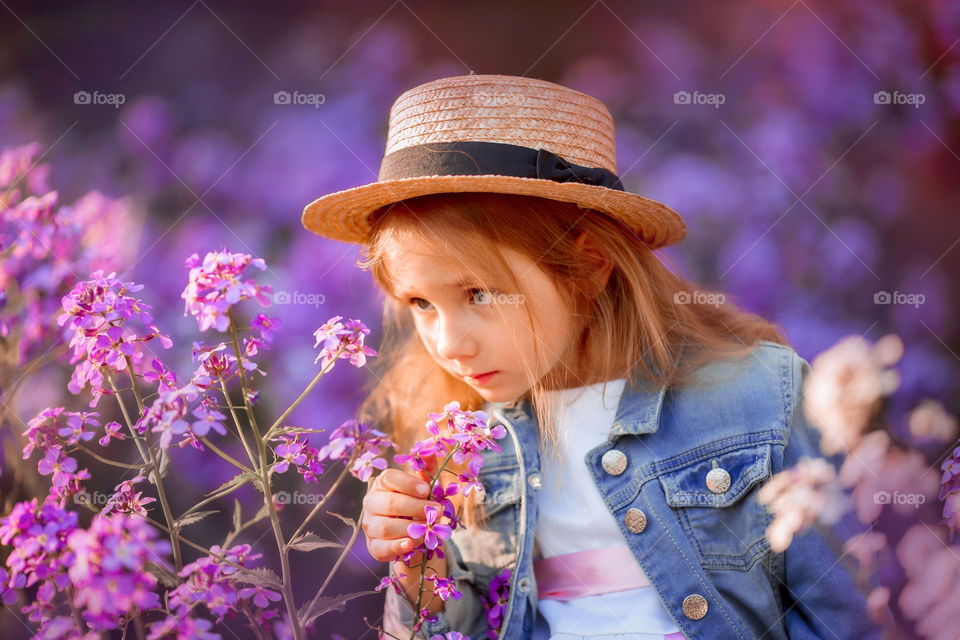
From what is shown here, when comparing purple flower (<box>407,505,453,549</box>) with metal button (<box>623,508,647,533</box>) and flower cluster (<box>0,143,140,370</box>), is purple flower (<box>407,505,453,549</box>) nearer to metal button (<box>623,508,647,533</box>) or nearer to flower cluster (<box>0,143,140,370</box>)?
metal button (<box>623,508,647,533</box>)

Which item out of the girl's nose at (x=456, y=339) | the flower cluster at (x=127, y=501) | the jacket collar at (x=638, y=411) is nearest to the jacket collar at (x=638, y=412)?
the jacket collar at (x=638, y=411)

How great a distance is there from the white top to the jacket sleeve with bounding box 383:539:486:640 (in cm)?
17

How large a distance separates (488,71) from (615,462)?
111cm

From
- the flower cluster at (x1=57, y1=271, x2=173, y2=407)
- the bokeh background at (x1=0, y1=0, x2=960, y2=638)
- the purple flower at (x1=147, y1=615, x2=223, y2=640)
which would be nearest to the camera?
the purple flower at (x1=147, y1=615, x2=223, y2=640)

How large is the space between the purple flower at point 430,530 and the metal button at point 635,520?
492 millimetres

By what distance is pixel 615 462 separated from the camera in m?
1.50

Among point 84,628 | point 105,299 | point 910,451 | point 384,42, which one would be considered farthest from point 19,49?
point 910,451

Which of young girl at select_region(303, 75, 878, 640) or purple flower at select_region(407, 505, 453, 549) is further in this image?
young girl at select_region(303, 75, 878, 640)

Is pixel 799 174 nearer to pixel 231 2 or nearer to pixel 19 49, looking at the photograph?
pixel 231 2

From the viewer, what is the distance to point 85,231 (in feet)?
5.79

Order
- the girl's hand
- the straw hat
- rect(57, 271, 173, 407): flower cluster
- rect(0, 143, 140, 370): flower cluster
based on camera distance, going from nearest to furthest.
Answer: rect(57, 271, 173, 407): flower cluster
the girl's hand
the straw hat
rect(0, 143, 140, 370): flower cluster

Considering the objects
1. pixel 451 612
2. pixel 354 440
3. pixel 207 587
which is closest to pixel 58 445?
pixel 207 587

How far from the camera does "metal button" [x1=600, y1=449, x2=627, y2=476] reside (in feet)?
4.91

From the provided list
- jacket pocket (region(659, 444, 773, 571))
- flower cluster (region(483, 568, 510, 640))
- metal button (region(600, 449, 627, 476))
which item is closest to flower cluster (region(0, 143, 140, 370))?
flower cluster (region(483, 568, 510, 640))
